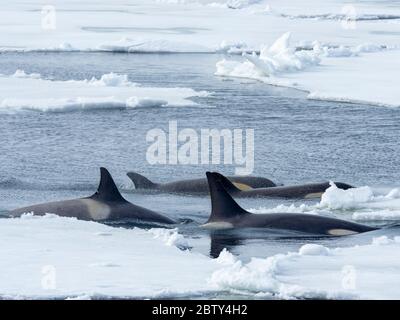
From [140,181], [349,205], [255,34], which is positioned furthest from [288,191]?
[255,34]

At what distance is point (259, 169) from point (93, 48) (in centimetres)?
1459

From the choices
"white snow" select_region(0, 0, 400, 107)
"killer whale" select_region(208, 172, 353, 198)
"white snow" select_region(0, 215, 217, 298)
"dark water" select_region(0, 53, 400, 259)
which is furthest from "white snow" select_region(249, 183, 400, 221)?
"white snow" select_region(0, 0, 400, 107)

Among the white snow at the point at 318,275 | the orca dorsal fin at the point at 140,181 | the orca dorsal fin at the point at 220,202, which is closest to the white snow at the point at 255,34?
the orca dorsal fin at the point at 140,181

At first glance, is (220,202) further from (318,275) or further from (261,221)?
(318,275)

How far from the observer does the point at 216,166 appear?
1313 centimetres

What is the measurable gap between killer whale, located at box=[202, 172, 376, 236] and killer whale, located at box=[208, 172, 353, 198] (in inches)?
66.7

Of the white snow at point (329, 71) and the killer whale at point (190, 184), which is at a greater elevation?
the white snow at point (329, 71)

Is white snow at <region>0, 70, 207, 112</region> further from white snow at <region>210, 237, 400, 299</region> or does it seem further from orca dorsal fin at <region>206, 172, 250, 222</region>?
white snow at <region>210, 237, 400, 299</region>

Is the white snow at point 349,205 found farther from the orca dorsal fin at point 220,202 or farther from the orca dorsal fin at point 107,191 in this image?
the orca dorsal fin at point 107,191

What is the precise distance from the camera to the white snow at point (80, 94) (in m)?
17.4

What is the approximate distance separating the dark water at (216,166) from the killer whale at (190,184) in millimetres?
227

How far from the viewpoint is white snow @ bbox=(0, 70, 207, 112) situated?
17.4m

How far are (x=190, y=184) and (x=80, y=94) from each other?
7.21 m

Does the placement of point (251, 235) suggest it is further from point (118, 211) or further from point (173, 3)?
point (173, 3)
